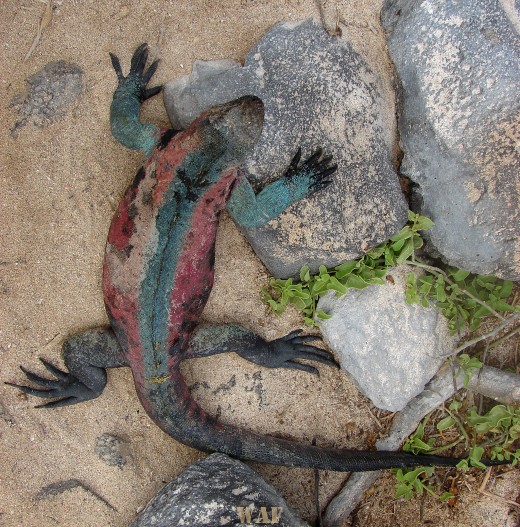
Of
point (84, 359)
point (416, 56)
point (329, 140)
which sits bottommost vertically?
point (84, 359)

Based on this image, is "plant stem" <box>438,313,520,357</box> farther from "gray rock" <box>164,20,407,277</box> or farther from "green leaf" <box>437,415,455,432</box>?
"gray rock" <box>164,20,407,277</box>

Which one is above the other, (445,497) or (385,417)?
(385,417)

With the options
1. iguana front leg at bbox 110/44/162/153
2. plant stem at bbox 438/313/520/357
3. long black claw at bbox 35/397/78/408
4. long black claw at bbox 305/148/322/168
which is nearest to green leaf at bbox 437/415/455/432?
plant stem at bbox 438/313/520/357

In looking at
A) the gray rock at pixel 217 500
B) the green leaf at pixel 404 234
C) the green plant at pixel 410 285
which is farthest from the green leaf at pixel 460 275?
the gray rock at pixel 217 500

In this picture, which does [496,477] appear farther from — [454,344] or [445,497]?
[454,344]

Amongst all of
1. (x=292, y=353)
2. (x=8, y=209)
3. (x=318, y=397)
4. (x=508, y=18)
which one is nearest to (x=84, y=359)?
(x=8, y=209)

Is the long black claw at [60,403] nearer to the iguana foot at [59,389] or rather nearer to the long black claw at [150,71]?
the iguana foot at [59,389]

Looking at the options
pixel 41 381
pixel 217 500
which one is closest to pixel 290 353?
pixel 217 500

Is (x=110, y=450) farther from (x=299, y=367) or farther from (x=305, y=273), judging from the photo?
(x=305, y=273)
